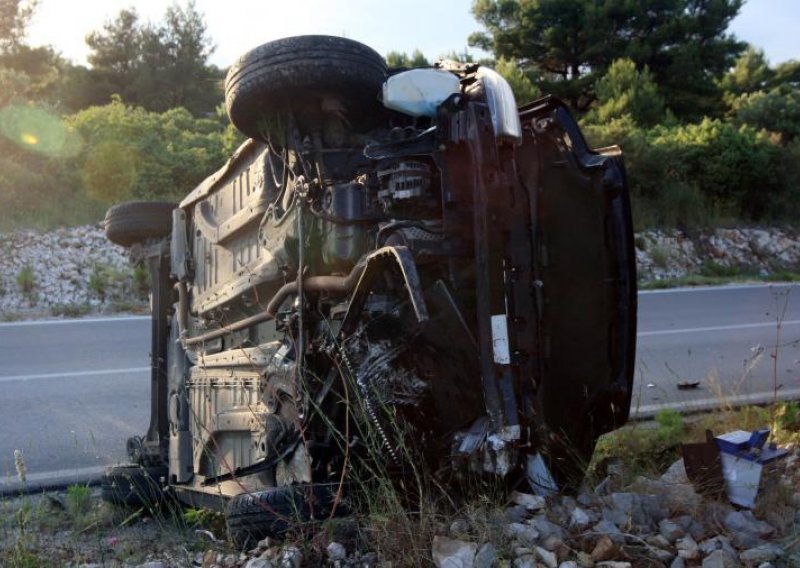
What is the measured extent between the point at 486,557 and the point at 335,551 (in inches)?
23.5

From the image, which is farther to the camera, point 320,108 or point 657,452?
point 657,452

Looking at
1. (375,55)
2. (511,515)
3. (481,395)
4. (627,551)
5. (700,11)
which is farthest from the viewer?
(700,11)

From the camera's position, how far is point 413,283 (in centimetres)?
311

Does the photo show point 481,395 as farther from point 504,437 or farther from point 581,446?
point 581,446

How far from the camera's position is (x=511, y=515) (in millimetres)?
3174

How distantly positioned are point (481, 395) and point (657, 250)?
48.1 feet

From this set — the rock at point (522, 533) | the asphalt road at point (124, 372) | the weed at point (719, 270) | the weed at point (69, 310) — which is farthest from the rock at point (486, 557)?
the weed at point (719, 270)

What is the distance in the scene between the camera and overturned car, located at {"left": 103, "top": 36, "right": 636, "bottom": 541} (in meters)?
3.33

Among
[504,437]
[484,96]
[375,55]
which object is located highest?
[375,55]

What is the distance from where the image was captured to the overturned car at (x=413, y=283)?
3.33m

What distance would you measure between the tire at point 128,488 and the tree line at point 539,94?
1105 cm

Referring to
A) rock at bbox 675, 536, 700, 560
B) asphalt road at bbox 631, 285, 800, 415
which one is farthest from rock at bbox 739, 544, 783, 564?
asphalt road at bbox 631, 285, 800, 415

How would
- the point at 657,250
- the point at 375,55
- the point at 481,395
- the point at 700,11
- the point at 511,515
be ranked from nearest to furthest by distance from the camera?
the point at 511,515 → the point at 481,395 → the point at 375,55 → the point at 657,250 → the point at 700,11

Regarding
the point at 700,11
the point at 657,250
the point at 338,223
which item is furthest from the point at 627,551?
the point at 700,11
